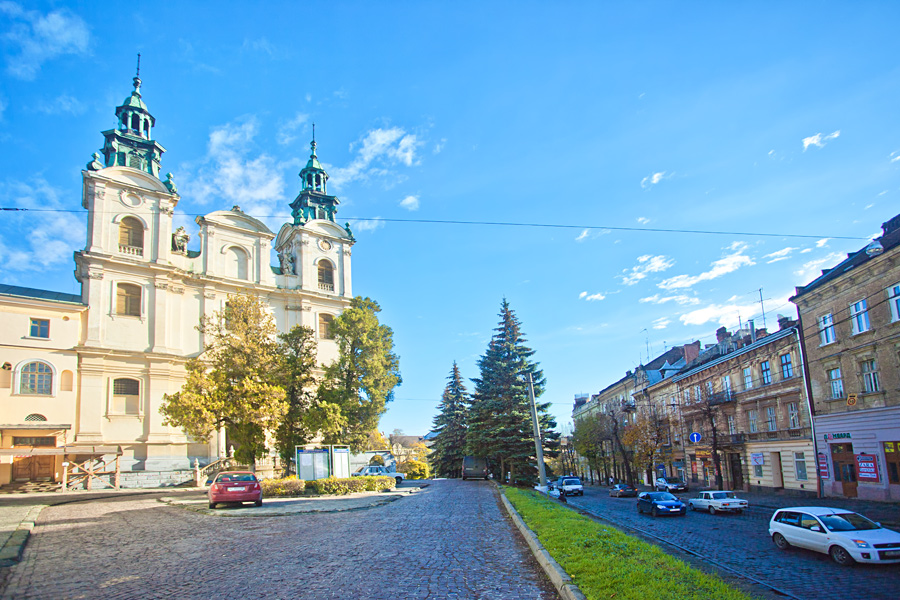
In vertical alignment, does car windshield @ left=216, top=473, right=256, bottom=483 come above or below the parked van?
above

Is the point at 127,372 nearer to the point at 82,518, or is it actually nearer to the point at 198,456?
the point at 198,456

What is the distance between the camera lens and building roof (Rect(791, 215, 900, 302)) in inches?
1045

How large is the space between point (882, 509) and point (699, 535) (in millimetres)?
11827

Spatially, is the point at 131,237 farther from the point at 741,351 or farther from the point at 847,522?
the point at 847,522

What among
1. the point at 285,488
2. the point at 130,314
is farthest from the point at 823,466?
the point at 130,314

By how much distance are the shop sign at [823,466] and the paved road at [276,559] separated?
22515 millimetres

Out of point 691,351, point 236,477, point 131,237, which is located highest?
point 131,237

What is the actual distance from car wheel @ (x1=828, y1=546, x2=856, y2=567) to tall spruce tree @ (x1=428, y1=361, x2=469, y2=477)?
47104 mm

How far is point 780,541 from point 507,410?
3329 centimetres

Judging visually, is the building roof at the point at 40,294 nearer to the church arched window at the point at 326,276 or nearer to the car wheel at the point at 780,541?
the church arched window at the point at 326,276

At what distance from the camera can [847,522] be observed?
43.2 feet

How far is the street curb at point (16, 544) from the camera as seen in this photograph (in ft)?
35.5

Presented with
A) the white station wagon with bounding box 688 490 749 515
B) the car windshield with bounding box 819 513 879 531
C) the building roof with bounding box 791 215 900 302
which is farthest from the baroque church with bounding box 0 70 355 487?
the building roof with bounding box 791 215 900 302

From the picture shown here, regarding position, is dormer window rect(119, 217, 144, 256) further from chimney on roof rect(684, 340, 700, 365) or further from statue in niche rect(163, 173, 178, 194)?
chimney on roof rect(684, 340, 700, 365)
